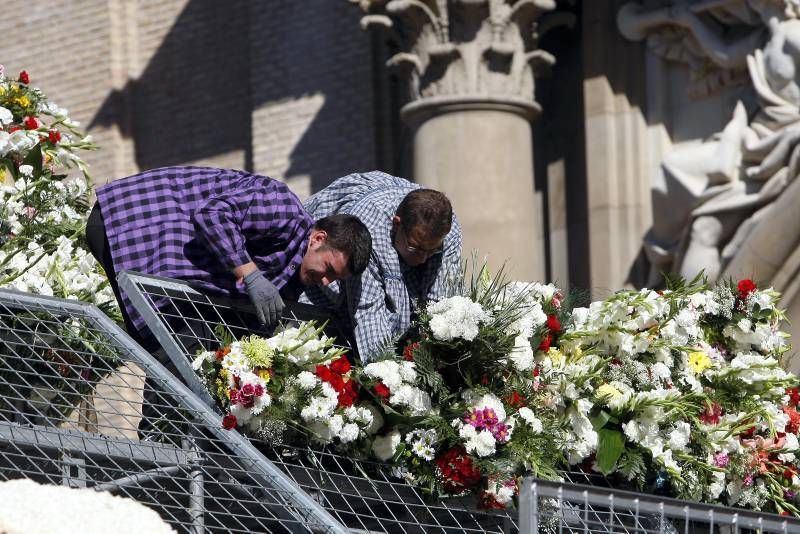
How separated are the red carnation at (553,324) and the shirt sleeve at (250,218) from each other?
3.13 ft

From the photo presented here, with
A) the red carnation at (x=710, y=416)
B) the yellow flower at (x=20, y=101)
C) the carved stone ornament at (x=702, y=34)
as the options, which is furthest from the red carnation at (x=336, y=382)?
the carved stone ornament at (x=702, y=34)

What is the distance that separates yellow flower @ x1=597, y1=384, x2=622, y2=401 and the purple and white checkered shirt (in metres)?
1.20

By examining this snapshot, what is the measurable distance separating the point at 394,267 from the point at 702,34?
6.88m

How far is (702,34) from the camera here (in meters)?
12.8

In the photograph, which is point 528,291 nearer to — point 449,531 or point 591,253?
point 449,531

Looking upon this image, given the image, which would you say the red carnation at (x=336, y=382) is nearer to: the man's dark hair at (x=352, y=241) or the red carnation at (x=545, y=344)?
the man's dark hair at (x=352, y=241)

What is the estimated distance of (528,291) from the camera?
257 inches

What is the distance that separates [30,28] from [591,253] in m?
7.40

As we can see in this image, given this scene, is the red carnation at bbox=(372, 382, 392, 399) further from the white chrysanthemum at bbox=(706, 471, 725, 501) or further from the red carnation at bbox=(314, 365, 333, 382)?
the white chrysanthemum at bbox=(706, 471, 725, 501)

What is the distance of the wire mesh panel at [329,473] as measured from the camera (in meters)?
5.79

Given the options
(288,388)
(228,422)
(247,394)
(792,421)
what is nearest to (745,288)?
(792,421)

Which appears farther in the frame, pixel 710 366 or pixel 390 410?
pixel 710 366

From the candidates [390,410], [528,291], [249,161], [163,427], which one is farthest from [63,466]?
[249,161]

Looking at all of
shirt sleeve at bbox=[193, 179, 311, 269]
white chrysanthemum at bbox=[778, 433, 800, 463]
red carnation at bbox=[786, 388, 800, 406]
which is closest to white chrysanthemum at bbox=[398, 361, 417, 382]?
shirt sleeve at bbox=[193, 179, 311, 269]
